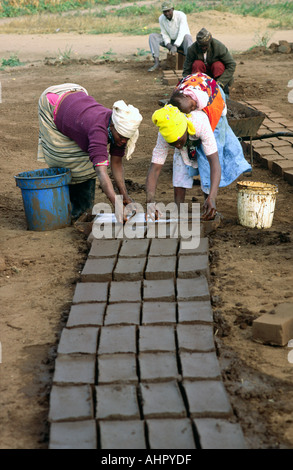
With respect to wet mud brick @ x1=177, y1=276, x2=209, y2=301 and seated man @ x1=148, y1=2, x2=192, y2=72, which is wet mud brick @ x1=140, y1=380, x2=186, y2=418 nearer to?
wet mud brick @ x1=177, y1=276, x2=209, y2=301

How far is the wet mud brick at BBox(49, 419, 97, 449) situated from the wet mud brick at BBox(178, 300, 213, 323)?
1048mm

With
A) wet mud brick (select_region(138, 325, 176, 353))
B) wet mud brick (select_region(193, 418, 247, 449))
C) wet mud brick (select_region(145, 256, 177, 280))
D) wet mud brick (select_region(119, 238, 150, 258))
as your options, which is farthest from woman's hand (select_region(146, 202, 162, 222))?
wet mud brick (select_region(193, 418, 247, 449))

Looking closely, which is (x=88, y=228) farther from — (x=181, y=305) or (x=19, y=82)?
(x=19, y=82)

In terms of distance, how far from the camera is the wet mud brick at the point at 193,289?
12.8ft

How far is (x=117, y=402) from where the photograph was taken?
9.57 ft

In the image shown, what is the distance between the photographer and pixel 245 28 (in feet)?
63.4

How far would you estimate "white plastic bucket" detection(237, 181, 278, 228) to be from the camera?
5121 millimetres

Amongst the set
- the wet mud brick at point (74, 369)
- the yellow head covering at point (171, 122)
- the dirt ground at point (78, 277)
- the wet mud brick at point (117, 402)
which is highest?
the yellow head covering at point (171, 122)

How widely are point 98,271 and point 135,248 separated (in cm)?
47

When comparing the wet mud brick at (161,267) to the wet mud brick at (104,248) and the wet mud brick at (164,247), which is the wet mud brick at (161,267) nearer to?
the wet mud brick at (164,247)

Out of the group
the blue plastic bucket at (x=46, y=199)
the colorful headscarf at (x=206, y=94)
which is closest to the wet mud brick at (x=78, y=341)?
the blue plastic bucket at (x=46, y=199)

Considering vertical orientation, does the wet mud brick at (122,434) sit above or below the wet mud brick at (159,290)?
above

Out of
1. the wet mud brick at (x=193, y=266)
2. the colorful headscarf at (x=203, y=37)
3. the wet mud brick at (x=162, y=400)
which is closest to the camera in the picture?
the wet mud brick at (x=162, y=400)

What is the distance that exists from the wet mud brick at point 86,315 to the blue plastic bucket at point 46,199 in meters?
1.62
